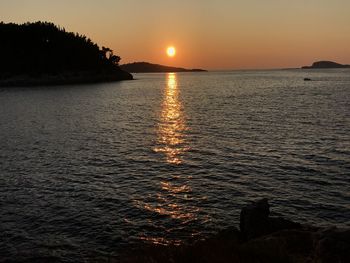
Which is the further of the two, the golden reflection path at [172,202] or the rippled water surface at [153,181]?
the rippled water surface at [153,181]

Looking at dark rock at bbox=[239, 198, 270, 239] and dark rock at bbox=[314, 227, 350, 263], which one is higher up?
dark rock at bbox=[314, 227, 350, 263]

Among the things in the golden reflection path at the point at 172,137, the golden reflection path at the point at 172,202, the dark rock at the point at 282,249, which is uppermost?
the dark rock at the point at 282,249

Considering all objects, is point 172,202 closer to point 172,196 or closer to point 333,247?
point 172,196

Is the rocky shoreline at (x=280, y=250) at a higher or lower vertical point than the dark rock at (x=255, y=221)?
higher

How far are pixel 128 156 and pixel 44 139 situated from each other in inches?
721

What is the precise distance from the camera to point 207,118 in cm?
8050

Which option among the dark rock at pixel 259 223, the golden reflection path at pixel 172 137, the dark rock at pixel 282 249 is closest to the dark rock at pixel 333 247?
the dark rock at pixel 282 249

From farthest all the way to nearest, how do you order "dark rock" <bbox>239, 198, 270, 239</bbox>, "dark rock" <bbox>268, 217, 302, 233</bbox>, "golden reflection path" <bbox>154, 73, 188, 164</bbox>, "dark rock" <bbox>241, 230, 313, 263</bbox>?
"golden reflection path" <bbox>154, 73, 188, 164</bbox> < "dark rock" <bbox>268, 217, 302, 233</bbox> < "dark rock" <bbox>239, 198, 270, 239</bbox> < "dark rock" <bbox>241, 230, 313, 263</bbox>

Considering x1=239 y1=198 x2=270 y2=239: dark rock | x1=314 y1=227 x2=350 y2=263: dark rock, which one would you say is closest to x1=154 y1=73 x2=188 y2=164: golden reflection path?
x1=239 y1=198 x2=270 y2=239: dark rock

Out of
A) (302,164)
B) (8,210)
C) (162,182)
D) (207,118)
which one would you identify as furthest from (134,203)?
(207,118)

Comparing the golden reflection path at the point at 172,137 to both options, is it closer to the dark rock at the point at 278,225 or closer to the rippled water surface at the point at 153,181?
the rippled water surface at the point at 153,181

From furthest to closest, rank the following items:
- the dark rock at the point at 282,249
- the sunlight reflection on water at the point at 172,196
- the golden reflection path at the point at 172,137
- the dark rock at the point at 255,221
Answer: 1. the golden reflection path at the point at 172,137
2. the sunlight reflection on water at the point at 172,196
3. the dark rock at the point at 255,221
4. the dark rock at the point at 282,249

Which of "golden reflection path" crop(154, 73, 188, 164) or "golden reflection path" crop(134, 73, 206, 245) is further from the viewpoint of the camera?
"golden reflection path" crop(154, 73, 188, 164)

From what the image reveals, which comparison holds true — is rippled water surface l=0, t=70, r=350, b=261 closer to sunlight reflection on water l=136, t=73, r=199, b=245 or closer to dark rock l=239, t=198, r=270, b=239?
sunlight reflection on water l=136, t=73, r=199, b=245
